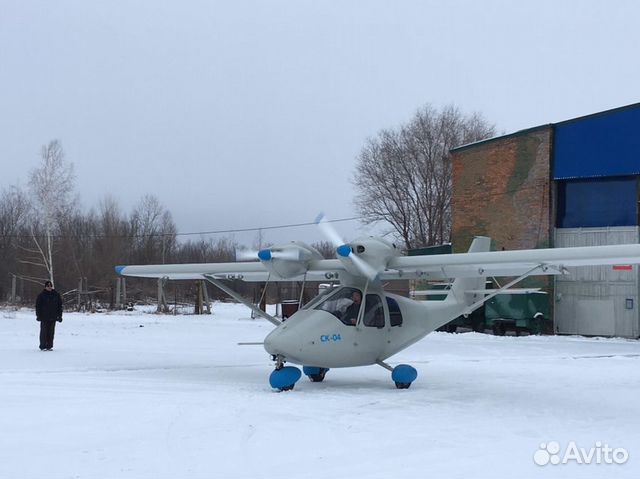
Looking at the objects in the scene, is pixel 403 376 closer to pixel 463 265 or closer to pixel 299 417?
pixel 463 265

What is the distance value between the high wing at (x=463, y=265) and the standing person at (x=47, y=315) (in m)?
5.08

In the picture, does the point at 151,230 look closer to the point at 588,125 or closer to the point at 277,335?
the point at 588,125

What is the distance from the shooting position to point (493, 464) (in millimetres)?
6691

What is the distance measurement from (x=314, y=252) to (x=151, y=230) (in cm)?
6609

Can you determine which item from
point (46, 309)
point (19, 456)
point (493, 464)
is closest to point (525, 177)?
point (46, 309)

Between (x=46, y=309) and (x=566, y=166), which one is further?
(x=566, y=166)

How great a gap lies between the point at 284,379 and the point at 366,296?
2.30 m

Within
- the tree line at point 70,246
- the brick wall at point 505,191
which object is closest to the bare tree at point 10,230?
the tree line at point 70,246

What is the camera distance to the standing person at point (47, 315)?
1784 centimetres

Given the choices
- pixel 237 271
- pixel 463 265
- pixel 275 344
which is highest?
pixel 463 265

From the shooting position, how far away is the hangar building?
25328mm

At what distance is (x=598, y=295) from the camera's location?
2598 centimetres

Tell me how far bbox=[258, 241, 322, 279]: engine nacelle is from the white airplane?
0.7 inches

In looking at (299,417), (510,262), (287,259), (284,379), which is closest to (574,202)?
(510,262)
